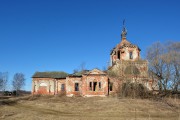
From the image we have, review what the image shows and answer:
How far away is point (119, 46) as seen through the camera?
50.7m

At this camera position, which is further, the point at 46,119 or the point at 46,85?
the point at 46,85

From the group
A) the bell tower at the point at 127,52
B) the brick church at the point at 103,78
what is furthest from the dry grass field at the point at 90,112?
the bell tower at the point at 127,52

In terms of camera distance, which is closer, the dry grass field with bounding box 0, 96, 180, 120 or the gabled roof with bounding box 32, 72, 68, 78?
the dry grass field with bounding box 0, 96, 180, 120

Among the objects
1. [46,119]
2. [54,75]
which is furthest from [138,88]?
[46,119]

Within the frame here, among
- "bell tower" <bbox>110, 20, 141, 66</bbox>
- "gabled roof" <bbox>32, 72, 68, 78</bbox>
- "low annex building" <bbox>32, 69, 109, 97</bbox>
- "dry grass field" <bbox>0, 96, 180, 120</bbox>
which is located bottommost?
"dry grass field" <bbox>0, 96, 180, 120</bbox>

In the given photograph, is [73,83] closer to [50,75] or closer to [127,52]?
[50,75]

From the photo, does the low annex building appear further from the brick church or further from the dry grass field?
the dry grass field

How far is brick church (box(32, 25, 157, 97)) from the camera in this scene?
43.6m

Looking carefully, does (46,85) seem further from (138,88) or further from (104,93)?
(138,88)

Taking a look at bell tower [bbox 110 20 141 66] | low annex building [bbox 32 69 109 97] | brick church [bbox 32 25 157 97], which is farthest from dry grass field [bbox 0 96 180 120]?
bell tower [bbox 110 20 141 66]

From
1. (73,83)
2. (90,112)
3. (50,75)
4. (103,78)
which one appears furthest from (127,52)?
(90,112)

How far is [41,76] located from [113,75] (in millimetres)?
15620

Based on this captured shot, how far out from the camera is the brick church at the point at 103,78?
43.6 m

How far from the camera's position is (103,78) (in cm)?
4397
